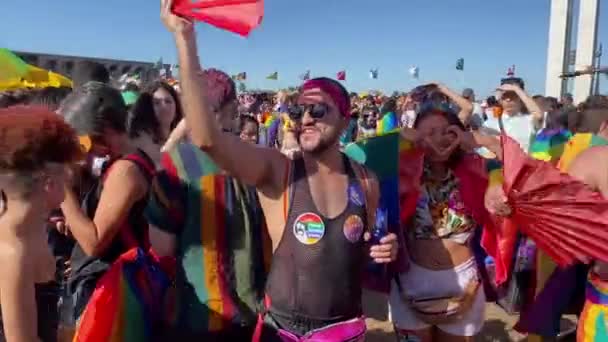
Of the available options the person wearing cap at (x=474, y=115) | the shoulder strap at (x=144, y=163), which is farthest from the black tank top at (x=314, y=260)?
the person wearing cap at (x=474, y=115)

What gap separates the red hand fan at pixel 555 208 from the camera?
2.12 m

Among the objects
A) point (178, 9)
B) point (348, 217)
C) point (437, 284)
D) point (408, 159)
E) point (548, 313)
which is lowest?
point (548, 313)

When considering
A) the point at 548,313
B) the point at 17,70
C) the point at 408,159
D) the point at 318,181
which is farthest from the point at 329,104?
the point at 17,70

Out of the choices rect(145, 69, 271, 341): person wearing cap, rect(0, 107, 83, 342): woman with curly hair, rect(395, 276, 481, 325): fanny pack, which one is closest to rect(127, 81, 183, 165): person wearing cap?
rect(145, 69, 271, 341): person wearing cap

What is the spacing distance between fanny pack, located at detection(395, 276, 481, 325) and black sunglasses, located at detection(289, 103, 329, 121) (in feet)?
3.79

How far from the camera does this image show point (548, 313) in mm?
3146

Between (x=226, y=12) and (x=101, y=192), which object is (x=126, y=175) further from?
(x=226, y=12)

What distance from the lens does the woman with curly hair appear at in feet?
5.00

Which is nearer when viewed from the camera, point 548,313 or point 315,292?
point 315,292

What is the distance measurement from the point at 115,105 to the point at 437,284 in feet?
5.73

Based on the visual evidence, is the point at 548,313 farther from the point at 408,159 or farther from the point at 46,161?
the point at 46,161

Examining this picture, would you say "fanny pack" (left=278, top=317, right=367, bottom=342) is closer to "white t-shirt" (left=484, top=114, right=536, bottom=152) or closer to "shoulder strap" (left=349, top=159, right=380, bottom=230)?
"shoulder strap" (left=349, top=159, right=380, bottom=230)

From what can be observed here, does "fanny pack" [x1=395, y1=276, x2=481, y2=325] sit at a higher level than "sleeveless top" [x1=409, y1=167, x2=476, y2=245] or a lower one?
lower

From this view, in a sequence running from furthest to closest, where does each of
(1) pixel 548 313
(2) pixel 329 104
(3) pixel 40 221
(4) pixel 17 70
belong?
(4) pixel 17 70 → (1) pixel 548 313 → (2) pixel 329 104 → (3) pixel 40 221
